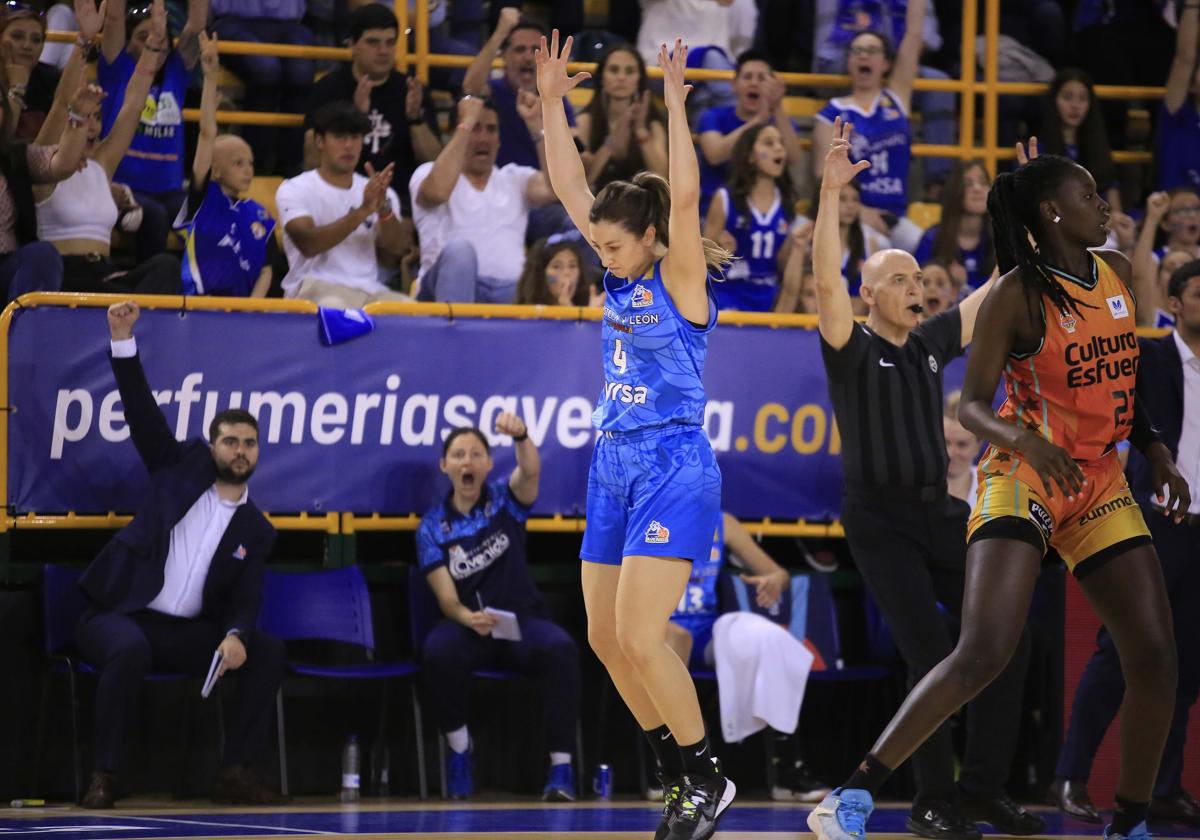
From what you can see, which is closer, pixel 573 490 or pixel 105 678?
pixel 105 678

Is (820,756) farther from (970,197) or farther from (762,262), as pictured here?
(970,197)

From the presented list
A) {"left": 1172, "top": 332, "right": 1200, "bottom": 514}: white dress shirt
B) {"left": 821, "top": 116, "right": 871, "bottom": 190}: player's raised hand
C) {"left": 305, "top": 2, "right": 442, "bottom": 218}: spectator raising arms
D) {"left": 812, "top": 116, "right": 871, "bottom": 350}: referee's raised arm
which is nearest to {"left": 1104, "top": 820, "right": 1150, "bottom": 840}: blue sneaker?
{"left": 812, "top": 116, "right": 871, "bottom": 350}: referee's raised arm

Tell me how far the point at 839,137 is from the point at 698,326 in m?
0.91

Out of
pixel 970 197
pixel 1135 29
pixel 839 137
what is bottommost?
pixel 839 137

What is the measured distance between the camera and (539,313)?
28.3 feet

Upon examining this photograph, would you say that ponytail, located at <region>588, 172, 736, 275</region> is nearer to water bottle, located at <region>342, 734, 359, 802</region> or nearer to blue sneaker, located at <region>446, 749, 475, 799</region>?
blue sneaker, located at <region>446, 749, 475, 799</region>

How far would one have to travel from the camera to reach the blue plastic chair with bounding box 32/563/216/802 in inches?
304

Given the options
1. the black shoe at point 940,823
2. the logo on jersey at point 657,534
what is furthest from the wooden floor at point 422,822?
the logo on jersey at point 657,534

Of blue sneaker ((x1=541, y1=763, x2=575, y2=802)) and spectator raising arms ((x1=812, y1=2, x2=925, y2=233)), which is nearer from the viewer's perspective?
blue sneaker ((x1=541, y1=763, x2=575, y2=802))

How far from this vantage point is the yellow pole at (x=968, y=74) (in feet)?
36.7

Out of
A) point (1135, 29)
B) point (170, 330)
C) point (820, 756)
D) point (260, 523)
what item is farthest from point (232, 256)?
point (1135, 29)

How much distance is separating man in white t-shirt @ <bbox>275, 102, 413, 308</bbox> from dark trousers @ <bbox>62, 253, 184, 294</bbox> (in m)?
0.69

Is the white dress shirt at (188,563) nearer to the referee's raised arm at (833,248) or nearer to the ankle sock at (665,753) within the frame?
the ankle sock at (665,753)

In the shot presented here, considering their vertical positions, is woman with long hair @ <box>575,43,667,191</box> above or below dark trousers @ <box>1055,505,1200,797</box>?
above
